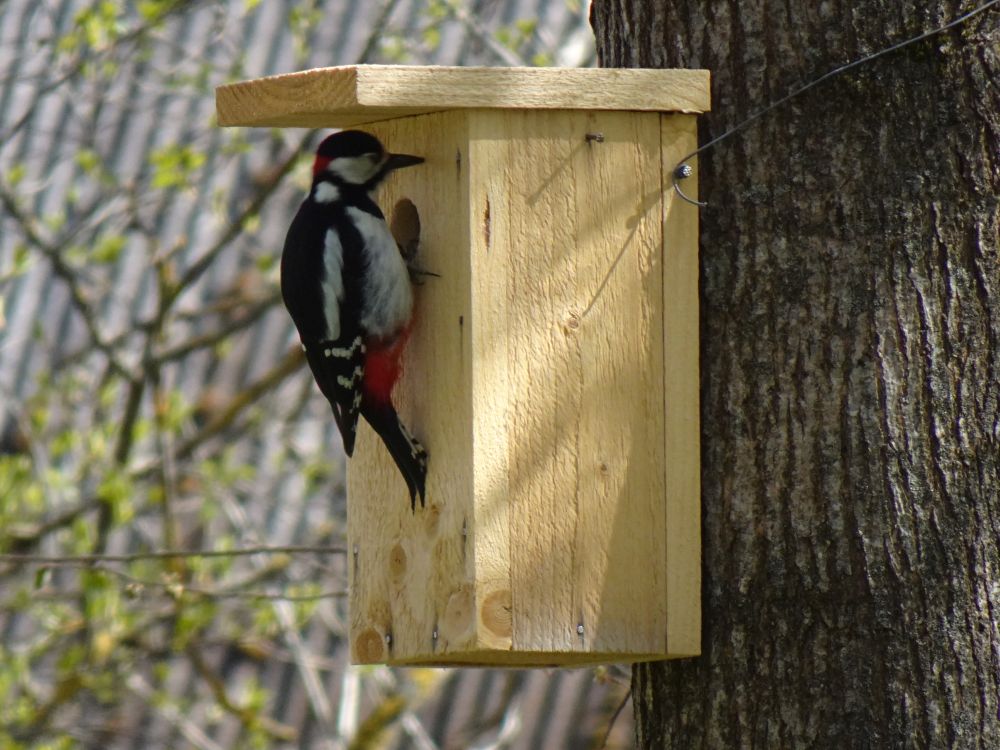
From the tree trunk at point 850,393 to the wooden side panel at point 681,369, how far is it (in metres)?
0.03

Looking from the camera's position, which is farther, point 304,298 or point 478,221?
point 304,298

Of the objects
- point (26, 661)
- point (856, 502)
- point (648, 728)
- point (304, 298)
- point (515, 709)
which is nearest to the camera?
point (856, 502)

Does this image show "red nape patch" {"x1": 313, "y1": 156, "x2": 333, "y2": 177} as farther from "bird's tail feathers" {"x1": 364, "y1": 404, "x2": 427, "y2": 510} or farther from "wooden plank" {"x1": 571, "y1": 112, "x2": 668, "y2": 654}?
"wooden plank" {"x1": 571, "y1": 112, "x2": 668, "y2": 654}

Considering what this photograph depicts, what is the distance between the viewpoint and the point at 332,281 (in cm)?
338

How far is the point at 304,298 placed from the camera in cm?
339

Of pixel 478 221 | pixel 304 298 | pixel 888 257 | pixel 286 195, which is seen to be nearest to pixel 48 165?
pixel 286 195

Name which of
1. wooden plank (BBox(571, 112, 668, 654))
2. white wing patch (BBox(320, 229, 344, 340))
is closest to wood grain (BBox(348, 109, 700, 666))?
wooden plank (BBox(571, 112, 668, 654))

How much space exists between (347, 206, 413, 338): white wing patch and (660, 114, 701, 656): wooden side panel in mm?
502

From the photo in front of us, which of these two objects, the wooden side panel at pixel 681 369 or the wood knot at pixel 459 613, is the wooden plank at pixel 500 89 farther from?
the wood knot at pixel 459 613

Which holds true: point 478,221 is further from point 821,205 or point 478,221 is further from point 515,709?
point 515,709

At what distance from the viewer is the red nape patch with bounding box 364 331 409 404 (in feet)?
10.4

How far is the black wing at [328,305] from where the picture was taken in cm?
325

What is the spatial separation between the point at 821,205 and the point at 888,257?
15 centimetres

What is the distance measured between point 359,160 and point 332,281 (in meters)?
0.28
